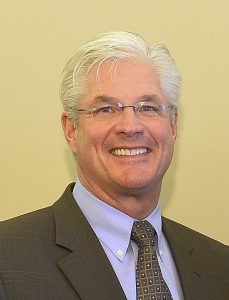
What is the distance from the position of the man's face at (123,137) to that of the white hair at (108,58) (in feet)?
0.08

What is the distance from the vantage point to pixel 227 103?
2018mm

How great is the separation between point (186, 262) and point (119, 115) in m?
0.49

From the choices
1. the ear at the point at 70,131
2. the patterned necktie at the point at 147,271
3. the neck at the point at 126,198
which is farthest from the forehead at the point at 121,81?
the patterned necktie at the point at 147,271

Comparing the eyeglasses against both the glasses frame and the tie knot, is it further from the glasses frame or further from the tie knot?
the tie knot

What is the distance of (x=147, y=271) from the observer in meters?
1.51

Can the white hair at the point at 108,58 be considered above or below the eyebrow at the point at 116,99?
above

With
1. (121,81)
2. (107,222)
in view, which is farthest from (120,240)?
(121,81)

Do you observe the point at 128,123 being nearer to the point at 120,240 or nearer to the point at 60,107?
the point at 120,240

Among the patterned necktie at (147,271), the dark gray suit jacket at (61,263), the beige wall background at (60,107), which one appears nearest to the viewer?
the dark gray suit jacket at (61,263)

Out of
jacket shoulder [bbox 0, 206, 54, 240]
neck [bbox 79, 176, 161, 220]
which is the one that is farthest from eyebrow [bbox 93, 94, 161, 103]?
jacket shoulder [bbox 0, 206, 54, 240]

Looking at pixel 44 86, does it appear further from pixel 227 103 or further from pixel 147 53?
pixel 227 103

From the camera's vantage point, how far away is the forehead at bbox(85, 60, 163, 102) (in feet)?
5.07

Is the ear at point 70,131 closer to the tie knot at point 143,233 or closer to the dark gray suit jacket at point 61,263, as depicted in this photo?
the dark gray suit jacket at point 61,263

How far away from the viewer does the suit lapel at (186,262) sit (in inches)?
63.4
